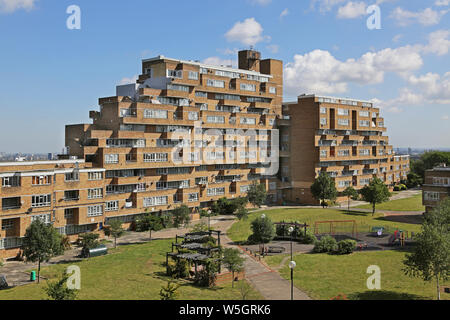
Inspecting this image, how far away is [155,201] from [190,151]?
13623mm

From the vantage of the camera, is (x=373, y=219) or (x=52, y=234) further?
(x=373, y=219)

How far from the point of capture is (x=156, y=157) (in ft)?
254

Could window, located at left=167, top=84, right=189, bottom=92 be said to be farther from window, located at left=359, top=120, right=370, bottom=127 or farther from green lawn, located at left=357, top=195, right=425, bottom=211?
window, located at left=359, top=120, right=370, bottom=127

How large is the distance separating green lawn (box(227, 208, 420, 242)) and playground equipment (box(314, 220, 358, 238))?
4.09ft

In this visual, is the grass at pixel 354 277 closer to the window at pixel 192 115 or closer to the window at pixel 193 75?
the window at pixel 192 115

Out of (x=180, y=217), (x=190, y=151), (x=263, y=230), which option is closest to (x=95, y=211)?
(x=180, y=217)

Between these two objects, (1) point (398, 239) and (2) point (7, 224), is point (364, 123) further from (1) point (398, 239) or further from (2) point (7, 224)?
(2) point (7, 224)

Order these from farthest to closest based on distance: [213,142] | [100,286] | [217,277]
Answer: [213,142] < [217,277] < [100,286]

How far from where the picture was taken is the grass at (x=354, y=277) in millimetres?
38250
